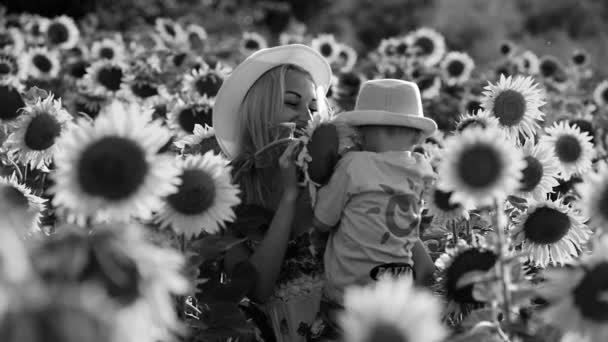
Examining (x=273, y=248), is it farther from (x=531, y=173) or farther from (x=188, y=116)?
(x=188, y=116)

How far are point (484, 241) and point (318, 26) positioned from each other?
19785 millimetres

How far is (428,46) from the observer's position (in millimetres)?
5891

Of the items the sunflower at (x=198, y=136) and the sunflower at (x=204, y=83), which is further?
the sunflower at (x=204, y=83)

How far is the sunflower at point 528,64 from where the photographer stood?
18.5ft

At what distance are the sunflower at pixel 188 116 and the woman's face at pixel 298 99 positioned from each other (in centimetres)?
90

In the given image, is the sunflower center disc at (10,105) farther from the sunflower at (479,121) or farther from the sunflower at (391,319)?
the sunflower at (391,319)

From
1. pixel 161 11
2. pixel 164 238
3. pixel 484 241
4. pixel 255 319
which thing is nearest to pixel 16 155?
pixel 255 319

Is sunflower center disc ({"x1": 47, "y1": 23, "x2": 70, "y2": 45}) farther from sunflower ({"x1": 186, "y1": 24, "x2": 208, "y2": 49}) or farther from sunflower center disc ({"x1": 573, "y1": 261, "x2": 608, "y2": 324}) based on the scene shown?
sunflower center disc ({"x1": 573, "y1": 261, "x2": 608, "y2": 324})

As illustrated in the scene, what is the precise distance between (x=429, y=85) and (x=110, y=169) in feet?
13.3

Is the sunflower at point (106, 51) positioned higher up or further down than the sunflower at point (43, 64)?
higher up

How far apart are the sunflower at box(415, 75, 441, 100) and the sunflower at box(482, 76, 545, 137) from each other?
264cm

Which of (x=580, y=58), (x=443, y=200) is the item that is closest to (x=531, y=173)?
(x=443, y=200)

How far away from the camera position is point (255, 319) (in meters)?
2.35

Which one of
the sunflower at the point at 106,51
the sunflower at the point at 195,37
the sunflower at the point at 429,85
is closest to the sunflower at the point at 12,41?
the sunflower at the point at 106,51
